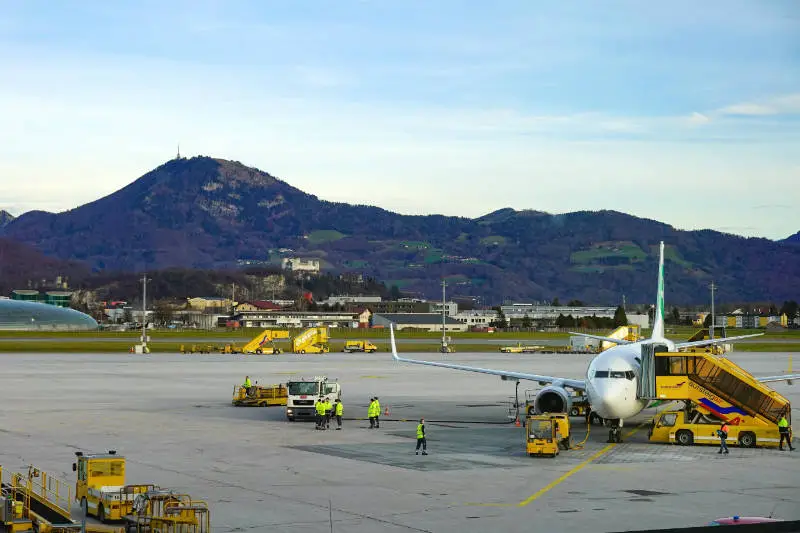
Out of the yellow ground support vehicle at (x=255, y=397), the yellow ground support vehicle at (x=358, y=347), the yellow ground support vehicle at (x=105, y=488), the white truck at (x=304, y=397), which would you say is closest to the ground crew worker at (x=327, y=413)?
the white truck at (x=304, y=397)

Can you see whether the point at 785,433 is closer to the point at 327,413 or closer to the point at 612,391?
the point at 612,391

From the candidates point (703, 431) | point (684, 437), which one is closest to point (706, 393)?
point (703, 431)

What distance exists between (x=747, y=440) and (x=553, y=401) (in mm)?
9245

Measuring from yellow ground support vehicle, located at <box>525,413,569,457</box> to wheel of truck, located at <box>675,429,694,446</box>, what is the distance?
597cm

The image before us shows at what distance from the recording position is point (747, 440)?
49656 millimetres

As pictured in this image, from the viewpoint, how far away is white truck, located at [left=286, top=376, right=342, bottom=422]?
61125 millimetres

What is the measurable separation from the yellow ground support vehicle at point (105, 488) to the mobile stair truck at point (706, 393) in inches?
1008

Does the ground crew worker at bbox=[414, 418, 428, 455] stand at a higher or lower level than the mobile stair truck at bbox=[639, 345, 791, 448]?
lower

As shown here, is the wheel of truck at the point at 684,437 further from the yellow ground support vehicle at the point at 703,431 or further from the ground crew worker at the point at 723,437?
the ground crew worker at the point at 723,437

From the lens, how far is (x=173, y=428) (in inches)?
2233

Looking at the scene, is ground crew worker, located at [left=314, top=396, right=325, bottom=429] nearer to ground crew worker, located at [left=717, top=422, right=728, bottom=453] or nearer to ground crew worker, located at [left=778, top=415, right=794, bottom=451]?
ground crew worker, located at [left=717, top=422, right=728, bottom=453]

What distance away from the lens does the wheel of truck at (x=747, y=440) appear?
49.5 m

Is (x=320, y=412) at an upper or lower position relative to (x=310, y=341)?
lower

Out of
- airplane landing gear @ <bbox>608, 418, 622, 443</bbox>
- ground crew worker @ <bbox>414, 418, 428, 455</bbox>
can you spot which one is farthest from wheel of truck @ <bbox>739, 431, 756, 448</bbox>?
ground crew worker @ <bbox>414, 418, 428, 455</bbox>
